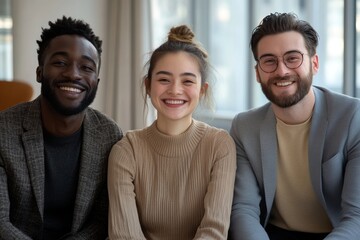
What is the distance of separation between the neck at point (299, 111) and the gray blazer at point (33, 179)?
0.66 m

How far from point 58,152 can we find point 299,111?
88 cm

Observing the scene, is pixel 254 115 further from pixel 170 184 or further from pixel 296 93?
pixel 170 184

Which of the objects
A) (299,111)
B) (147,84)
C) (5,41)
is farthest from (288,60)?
(5,41)

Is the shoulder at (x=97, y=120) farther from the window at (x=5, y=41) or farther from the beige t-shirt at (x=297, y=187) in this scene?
the window at (x=5, y=41)

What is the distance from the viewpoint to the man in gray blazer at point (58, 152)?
1761 mm

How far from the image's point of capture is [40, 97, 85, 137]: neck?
6.04 ft

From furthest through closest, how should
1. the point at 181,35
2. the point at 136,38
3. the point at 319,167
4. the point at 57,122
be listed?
the point at 136,38 < the point at 181,35 < the point at 57,122 < the point at 319,167

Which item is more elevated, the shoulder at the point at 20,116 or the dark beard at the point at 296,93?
the dark beard at the point at 296,93

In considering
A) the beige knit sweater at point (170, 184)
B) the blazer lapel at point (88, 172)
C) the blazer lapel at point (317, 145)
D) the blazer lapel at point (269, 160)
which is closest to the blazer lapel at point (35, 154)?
the blazer lapel at point (88, 172)

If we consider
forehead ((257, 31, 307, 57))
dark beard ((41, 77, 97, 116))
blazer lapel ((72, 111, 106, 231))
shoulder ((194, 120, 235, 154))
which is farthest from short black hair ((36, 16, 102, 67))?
forehead ((257, 31, 307, 57))

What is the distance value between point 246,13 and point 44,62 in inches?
84.2

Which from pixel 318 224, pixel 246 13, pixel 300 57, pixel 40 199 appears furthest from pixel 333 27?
pixel 40 199

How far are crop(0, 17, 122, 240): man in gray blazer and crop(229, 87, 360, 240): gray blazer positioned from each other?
1.71ft

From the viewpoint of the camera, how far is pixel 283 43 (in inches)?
70.5
